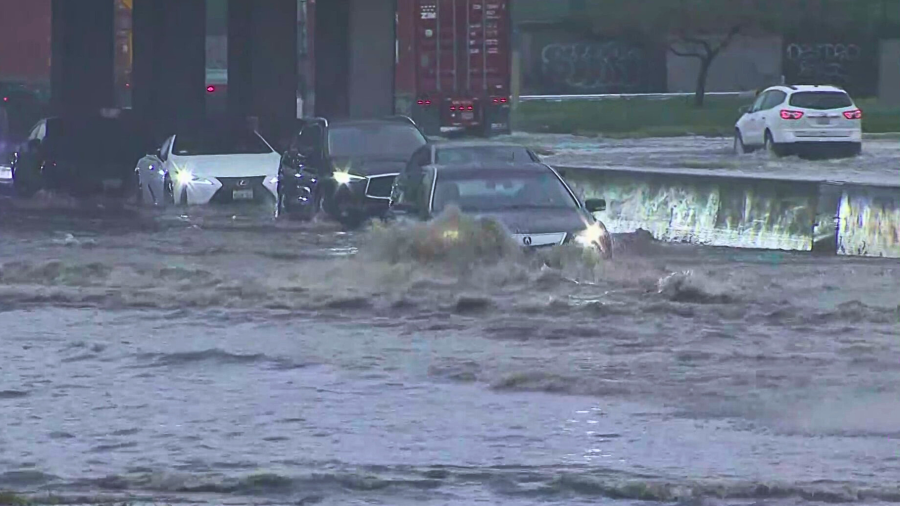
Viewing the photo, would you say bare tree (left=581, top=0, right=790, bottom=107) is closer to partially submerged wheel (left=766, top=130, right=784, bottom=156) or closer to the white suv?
partially submerged wheel (left=766, top=130, right=784, bottom=156)

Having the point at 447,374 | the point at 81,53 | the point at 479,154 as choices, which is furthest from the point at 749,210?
the point at 81,53

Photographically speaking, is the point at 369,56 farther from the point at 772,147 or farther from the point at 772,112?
the point at 772,147

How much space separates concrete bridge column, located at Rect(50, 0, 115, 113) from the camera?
45.2 m

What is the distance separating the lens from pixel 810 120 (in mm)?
38312

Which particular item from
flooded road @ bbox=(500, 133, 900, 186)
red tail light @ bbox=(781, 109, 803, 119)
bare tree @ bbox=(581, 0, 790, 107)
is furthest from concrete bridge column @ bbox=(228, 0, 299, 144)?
bare tree @ bbox=(581, 0, 790, 107)

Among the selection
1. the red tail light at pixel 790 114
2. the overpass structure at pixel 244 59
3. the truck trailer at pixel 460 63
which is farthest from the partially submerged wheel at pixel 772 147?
the overpass structure at pixel 244 59

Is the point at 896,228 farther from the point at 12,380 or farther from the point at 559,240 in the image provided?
the point at 12,380

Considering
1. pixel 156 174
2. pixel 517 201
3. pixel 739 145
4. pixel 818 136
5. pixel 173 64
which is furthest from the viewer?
pixel 173 64

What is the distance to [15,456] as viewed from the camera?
10.0 m

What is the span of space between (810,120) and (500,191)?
21023 millimetres

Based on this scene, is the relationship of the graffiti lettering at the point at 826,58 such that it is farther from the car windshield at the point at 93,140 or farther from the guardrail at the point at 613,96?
the car windshield at the point at 93,140

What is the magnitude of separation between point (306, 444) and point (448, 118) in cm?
3503

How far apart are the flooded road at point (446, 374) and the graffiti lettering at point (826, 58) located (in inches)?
1843

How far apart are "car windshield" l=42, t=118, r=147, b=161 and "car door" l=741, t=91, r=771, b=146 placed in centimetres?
1266
